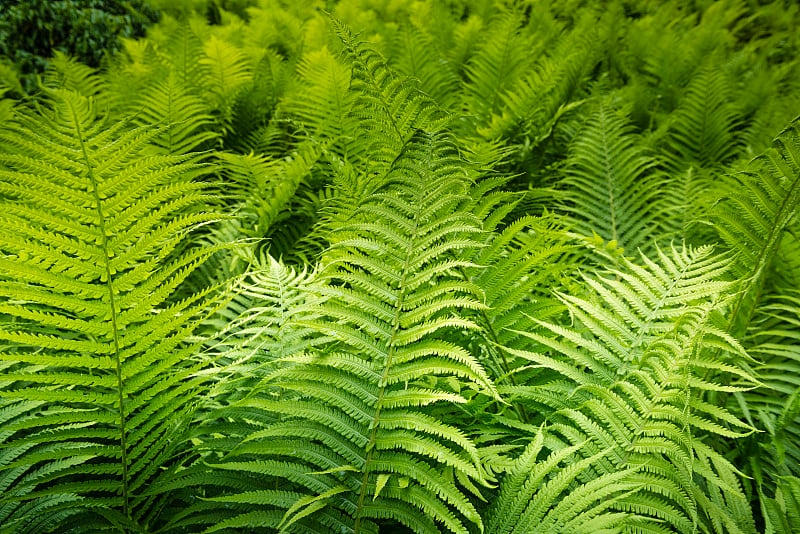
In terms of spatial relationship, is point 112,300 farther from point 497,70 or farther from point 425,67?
point 497,70

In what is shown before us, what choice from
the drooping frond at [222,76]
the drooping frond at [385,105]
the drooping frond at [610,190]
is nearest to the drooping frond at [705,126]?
the drooping frond at [610,190]

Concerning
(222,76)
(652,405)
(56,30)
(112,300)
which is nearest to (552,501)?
(652,405)

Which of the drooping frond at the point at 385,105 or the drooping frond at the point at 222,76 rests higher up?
the drooping frond at the point at 385,105

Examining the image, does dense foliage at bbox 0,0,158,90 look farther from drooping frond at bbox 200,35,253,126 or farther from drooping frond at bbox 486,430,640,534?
drooping frond at bbox 486,430,640,534

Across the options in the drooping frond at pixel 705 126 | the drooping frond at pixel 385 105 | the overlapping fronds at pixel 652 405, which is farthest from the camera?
the drooping frond at pixel 705 126

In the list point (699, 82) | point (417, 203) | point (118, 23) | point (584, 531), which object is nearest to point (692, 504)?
point (584, 531)

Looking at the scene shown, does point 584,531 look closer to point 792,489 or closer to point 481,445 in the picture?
point 481,445

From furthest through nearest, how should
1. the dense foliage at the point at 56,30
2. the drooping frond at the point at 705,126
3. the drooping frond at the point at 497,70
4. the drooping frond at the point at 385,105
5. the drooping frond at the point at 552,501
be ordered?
the dense foliage at the point at 56,30 → the drooping frond at the point at 497,70 → the drooping frond at the point at 705,126 → the drooping frond at the point at 385,105 → the drooping frond at the point at 552,501

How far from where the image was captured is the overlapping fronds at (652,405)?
3.23ft

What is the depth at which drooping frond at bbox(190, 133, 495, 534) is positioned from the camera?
0.91m

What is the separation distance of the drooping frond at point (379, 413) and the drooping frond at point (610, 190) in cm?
121

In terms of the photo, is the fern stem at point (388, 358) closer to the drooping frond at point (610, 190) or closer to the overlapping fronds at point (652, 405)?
the overlapping fronds at point (652, 405)

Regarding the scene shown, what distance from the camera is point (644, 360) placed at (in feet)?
3.70

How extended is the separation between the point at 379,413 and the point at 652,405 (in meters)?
0.56
